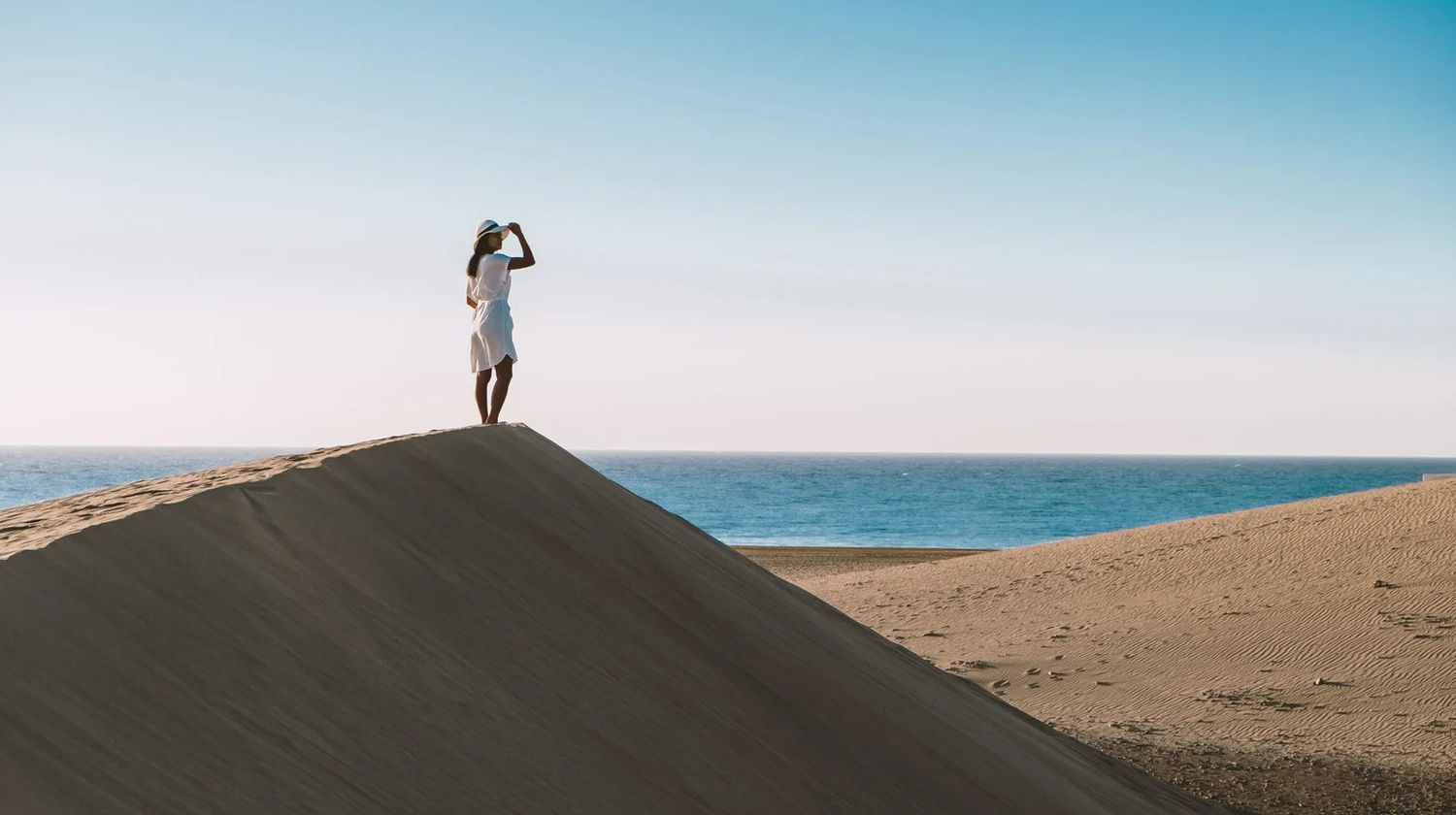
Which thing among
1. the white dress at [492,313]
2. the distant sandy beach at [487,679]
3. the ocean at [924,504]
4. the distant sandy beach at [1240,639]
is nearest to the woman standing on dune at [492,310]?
the white dress at [492,313]

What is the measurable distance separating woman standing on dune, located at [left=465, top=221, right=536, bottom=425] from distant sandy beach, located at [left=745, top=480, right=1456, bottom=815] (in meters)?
5.47

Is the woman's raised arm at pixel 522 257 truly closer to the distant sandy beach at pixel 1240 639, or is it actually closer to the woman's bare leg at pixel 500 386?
the woman's bare leg at pixel 500 386

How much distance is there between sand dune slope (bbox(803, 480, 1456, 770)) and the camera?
10727 mm

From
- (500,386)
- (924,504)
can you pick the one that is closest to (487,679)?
(500,386)

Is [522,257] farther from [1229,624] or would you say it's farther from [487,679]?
[1229,624]

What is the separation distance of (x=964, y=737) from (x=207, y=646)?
386cm

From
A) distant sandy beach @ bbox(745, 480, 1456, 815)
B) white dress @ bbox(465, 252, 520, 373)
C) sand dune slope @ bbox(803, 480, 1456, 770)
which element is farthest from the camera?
sand dune slope @ bbox(803, 480, 1456, 770)

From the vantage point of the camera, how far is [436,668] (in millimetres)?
3693

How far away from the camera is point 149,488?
174 inches

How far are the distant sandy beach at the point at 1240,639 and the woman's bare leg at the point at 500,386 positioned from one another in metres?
5.37

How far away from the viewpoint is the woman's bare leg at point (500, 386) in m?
7.50

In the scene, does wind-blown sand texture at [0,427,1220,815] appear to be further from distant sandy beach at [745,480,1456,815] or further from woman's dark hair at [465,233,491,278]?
distant sandy beach at [745,480,1456,815]

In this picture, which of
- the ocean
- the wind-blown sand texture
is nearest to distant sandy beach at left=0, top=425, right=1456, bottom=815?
the wind-blown sand texture

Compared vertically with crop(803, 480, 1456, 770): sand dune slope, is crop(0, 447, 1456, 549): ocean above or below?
below
